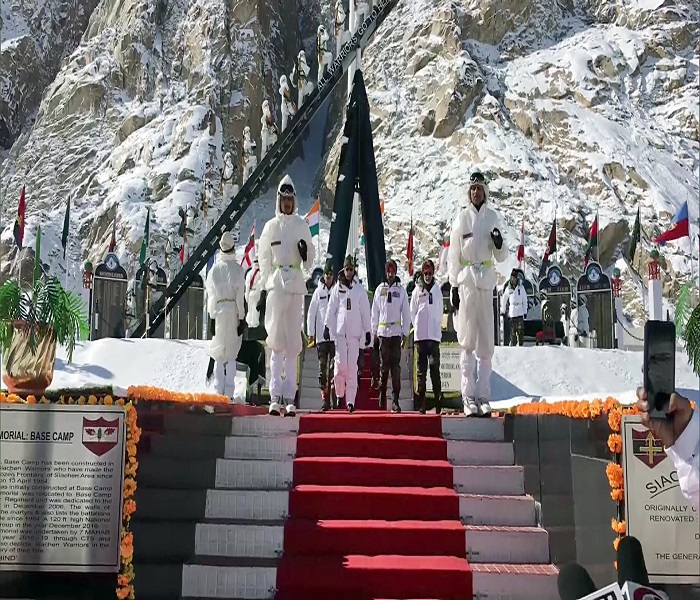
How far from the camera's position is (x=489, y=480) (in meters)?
5.32

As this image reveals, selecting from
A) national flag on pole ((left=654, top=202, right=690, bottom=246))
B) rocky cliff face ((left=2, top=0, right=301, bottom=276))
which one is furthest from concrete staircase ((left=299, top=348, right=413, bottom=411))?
rocky cliff face ((left=2, top=0, right=301, bottom=276))

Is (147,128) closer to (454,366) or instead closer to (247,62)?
(247,62)

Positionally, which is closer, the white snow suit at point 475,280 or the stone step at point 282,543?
the stone step at point 282,543

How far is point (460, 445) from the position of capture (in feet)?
18.6

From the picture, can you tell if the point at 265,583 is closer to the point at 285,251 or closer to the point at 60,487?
the point at 60,487

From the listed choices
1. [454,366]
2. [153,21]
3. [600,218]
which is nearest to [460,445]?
[454,366]

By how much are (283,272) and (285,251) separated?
19 centimetres

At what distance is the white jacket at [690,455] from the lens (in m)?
1.71

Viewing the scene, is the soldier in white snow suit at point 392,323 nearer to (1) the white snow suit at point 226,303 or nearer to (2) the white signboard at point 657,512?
(1) the white snow suit at point 226,303

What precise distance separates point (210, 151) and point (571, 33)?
2593 cm

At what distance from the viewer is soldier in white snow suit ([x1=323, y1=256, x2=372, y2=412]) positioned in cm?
838

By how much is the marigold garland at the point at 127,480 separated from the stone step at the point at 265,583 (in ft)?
1.58

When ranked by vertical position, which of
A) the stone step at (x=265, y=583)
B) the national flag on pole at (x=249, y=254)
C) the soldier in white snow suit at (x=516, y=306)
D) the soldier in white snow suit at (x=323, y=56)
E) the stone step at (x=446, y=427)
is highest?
the soldier in white snow suit at (x=323, y=56)

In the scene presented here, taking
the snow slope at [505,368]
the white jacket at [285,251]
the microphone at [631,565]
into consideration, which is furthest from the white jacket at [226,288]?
the microphone at [631,565]
